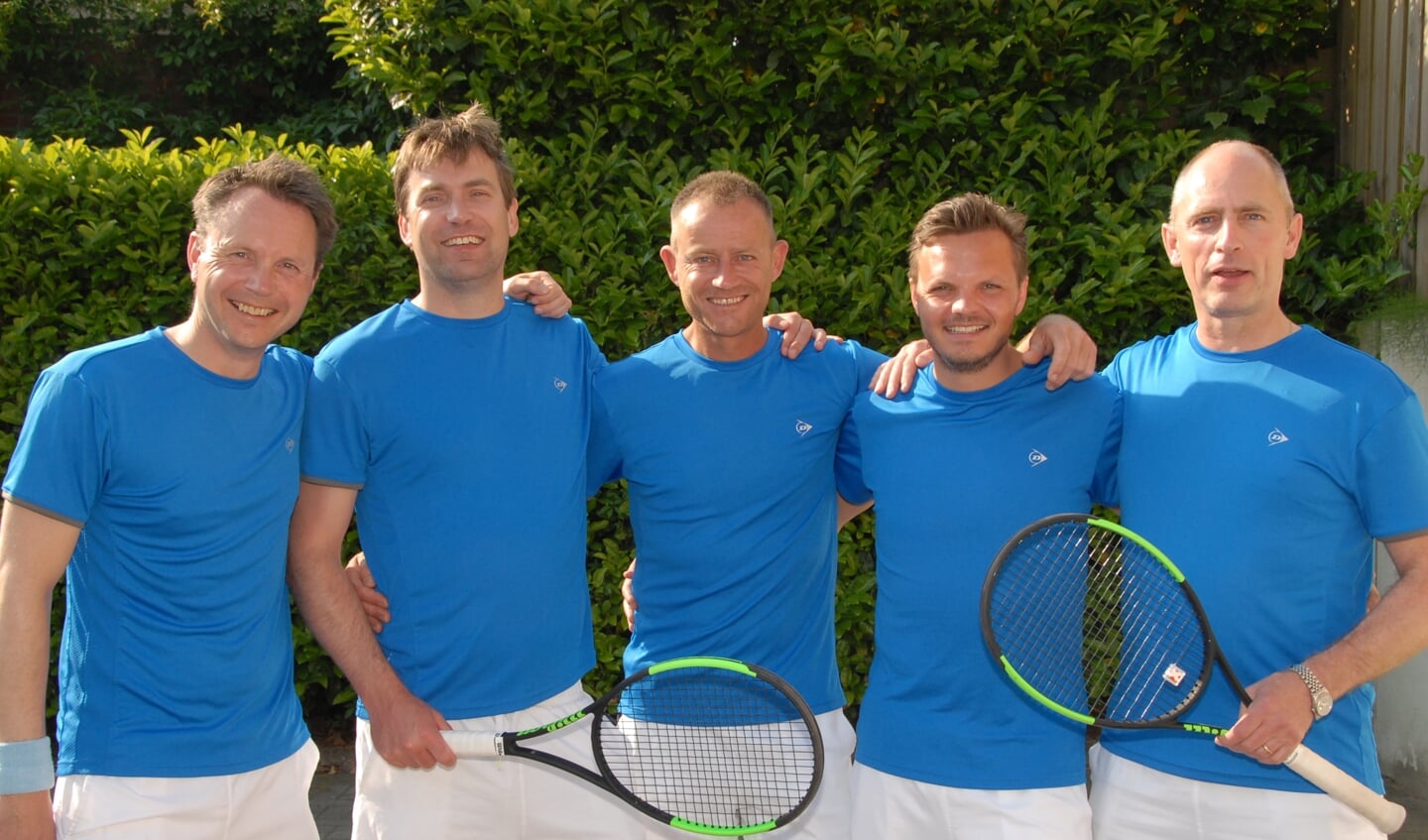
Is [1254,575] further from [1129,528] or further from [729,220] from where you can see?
[729,220]

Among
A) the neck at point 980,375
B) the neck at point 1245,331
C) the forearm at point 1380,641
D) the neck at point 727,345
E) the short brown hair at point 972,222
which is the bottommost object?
the forearm at point 1380,641

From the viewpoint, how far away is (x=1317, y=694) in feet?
9.81

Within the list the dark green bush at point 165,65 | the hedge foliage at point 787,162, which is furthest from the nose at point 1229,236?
the dark green bush at point 165,65

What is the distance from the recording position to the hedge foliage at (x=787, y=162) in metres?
5.53

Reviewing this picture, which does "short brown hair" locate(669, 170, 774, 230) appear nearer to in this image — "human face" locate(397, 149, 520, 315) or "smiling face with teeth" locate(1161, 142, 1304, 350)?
"human face" locate(397, 149, 520, 315)

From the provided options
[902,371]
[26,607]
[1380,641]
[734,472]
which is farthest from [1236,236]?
[26,607]

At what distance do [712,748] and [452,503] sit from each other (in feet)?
3.58

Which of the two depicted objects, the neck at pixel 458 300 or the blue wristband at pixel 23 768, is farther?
the neck at pixel 458 300

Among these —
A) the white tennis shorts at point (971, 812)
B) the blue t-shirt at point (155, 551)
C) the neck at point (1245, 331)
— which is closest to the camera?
the blue t-shirt at point (155, 551)

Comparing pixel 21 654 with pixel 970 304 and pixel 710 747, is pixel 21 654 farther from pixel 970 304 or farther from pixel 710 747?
pixel 970 304

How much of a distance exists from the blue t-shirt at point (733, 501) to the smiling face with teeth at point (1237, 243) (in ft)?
3.67

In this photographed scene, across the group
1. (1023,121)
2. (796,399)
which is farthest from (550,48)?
(796,399)

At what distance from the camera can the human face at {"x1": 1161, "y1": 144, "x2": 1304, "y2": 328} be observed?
3.28 metres

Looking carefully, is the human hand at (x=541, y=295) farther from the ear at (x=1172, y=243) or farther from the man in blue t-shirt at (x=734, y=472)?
the ear at (x=1172, y=243)
